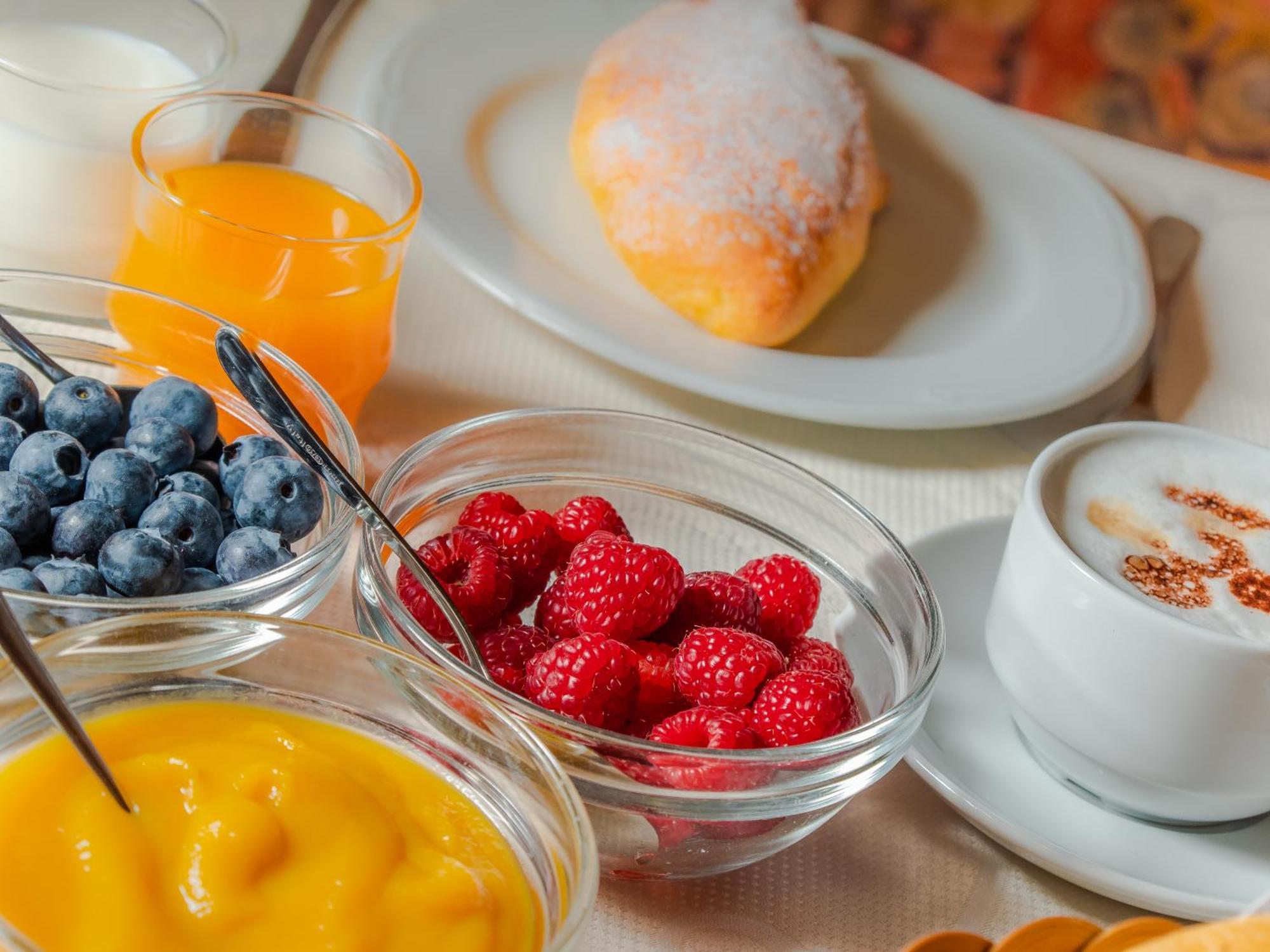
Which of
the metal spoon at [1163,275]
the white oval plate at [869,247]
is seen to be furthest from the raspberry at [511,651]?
the metal spoon at [1163,275]

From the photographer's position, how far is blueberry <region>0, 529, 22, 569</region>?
0.81m

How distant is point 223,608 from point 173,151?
58 cm

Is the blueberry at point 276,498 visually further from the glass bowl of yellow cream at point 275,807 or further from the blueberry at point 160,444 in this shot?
the glass bowl of yellow cream at point 275,807

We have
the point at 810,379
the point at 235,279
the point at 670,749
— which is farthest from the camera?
the point at 810,379

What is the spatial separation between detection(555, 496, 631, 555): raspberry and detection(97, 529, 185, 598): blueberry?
0.88 ft

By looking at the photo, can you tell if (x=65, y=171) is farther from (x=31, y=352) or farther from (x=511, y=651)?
(x=511, y=651)

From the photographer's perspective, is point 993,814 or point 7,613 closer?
point 7,613

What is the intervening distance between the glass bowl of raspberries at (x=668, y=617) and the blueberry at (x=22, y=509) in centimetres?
21

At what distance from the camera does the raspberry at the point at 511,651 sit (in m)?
0.84

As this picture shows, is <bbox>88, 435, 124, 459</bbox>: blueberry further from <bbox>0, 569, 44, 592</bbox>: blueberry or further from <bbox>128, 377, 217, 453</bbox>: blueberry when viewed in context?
<bbox>0, 569, 44, 592</bbox>: blueberry

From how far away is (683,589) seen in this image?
0.92 m

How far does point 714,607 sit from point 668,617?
0.03 meters

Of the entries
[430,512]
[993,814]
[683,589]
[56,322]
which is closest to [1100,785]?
[993,814]

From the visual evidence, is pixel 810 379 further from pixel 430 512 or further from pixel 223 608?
pixel 223 608
